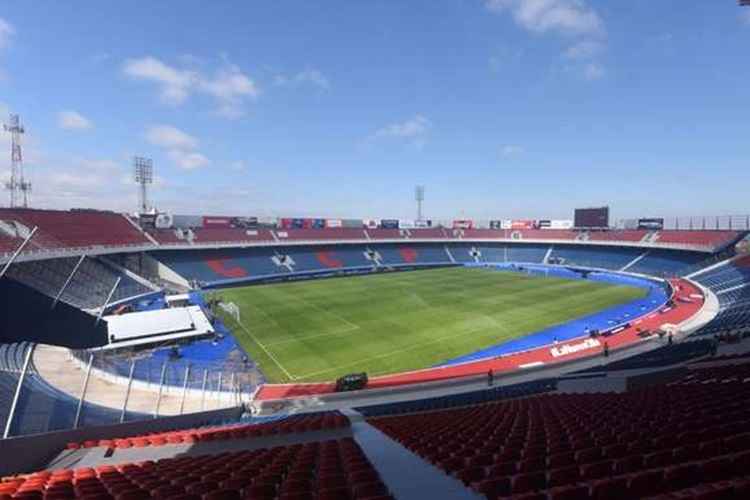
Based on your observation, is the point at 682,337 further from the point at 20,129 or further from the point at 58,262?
the point at 20,129

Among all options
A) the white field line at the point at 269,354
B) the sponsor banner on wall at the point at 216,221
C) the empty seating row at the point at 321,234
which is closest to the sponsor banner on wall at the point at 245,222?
the sponsor banner on wall at the point at 216,221

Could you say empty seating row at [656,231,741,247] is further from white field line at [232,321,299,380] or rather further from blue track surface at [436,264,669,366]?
white field line at [232,321,299,380]

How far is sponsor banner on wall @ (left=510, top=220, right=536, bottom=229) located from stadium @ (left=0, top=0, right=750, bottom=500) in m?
19.3

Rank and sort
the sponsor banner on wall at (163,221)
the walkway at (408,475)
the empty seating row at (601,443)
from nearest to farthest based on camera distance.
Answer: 1. the empty seating row at (601,443)
2. the walkway at (408,475)
3. the sponsor banner on wall at (163,221)

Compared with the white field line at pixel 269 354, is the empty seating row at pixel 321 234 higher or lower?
higher

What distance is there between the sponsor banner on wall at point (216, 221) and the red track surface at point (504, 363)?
5799cm

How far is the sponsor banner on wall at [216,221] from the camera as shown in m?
77.2

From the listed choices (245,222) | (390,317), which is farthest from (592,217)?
(245,222)

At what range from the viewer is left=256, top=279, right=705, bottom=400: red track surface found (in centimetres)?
2431

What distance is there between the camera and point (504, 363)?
27.6 m

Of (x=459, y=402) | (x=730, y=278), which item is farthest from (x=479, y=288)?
(x=459, y=402)

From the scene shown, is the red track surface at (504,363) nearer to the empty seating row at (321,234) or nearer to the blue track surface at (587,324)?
the blue track surface at (587,324)

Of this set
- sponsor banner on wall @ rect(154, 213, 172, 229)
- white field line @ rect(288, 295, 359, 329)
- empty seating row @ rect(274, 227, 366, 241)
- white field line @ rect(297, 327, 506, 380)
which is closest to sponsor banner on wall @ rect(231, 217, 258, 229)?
empty seating row @ rect(274, 227, 366, 241)

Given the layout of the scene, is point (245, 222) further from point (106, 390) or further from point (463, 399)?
point (463, 399)
